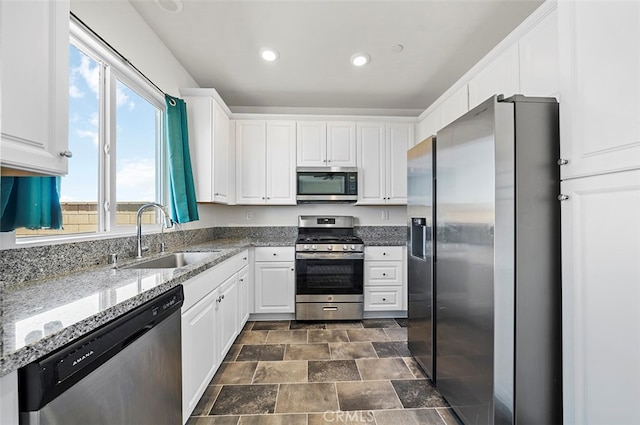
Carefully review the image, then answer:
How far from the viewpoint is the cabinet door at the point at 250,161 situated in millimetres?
3264

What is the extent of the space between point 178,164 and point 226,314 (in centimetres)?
131

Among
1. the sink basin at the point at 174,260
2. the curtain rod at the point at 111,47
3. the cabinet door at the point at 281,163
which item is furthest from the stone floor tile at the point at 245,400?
the curtain rod at the point at 111,47

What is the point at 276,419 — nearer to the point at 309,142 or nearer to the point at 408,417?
the point at 408,417

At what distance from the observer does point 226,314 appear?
2.13 m

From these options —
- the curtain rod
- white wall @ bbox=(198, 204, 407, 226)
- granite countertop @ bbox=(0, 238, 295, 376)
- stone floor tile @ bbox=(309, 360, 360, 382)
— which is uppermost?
the curtain rod

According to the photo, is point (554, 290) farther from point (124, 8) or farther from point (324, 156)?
point (124, 8)

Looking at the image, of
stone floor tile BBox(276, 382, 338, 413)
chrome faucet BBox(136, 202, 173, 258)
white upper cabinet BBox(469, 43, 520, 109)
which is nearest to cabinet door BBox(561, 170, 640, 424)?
white upper cabinet BBox(469, 43, 520, 109)

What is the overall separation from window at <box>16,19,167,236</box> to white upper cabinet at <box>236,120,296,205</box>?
1.13m

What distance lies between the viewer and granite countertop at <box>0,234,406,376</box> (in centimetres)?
63

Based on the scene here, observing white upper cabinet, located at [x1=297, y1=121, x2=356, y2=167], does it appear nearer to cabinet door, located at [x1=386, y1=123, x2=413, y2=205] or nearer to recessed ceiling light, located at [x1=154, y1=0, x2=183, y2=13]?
cabinet door, located at [x1=386, y1=123, x2=413, y2=205]

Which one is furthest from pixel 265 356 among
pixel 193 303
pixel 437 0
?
pixel 437 0

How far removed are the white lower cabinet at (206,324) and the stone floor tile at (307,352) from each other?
0.51 m

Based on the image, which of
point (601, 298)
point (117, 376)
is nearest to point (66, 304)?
point (117, 376)

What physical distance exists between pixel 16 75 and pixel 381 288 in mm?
3079
